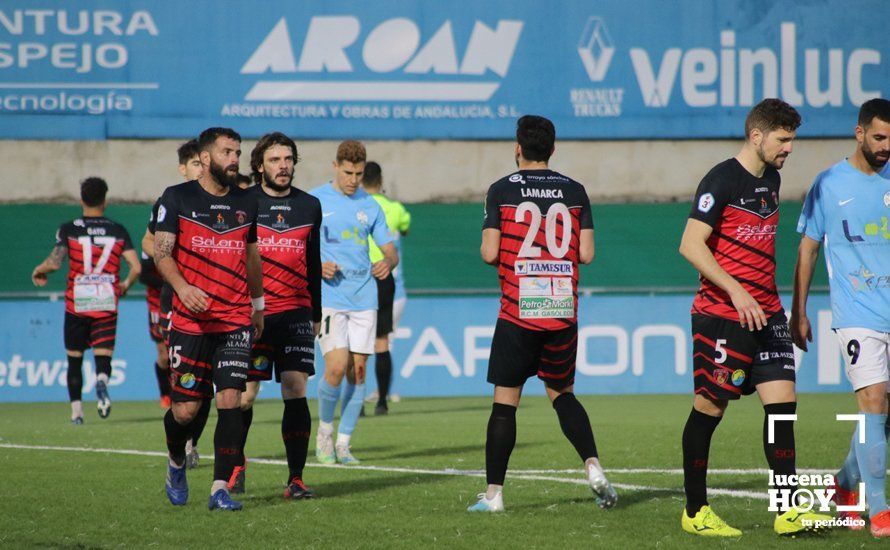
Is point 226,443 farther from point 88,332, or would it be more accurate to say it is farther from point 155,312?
point 155,312

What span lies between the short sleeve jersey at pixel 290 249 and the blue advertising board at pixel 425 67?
43.1 ft

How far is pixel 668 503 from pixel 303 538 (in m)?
2.18

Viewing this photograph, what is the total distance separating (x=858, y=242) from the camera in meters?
6.74

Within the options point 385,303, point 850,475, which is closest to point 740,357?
point 850,475

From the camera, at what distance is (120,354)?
17938 mm

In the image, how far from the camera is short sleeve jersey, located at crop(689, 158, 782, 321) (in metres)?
6.53

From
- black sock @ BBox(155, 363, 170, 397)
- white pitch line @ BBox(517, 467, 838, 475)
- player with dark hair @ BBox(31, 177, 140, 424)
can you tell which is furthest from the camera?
black sock @ BBox(155, 363, 170, 397)

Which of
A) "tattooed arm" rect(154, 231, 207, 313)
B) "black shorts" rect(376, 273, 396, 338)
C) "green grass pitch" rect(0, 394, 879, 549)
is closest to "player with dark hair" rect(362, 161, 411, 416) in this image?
"black shorts" rect(376, 273, 396, 338)

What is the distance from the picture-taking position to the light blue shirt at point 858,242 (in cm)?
667

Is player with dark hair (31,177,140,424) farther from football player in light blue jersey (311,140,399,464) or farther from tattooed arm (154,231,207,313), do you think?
tattooed arm (154,231,207,313)

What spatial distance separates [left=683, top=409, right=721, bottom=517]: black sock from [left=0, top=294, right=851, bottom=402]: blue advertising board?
11332mm

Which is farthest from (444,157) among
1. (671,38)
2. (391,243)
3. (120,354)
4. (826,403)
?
(391,243)

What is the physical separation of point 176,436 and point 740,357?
3189 mm

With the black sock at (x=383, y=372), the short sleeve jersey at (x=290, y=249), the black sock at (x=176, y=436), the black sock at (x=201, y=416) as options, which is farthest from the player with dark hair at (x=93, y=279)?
the black sock at (x=176, y=436)
